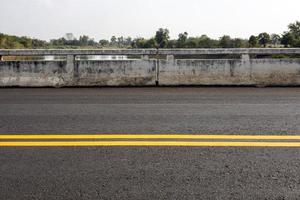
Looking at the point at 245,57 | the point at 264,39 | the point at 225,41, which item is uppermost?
the point at 264,39

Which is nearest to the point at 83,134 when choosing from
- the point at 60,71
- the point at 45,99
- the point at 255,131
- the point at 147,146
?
the point at 147,146

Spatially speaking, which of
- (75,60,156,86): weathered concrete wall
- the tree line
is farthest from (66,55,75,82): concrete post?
the tree line

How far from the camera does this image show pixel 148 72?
11984mm

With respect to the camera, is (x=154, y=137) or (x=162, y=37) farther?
(x=162, y=37)

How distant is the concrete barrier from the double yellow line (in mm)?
6301

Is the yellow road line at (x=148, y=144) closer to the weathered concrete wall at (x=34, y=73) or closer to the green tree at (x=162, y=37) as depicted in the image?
the weathered concrete wall at (x=34, y=73)

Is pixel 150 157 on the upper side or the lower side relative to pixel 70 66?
lower

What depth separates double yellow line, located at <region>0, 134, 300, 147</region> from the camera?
17.2 feet

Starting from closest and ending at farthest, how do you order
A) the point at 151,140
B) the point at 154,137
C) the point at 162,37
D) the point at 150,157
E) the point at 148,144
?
1. the point at 150,157
2. the point at 148,144
3. the point at 151,140
4. the point at 154,137
5. the point at 162,37

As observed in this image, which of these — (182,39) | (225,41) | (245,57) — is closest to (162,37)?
(182,39)

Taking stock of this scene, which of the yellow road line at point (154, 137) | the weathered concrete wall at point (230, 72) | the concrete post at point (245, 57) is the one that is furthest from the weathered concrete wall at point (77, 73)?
the yellow road line at point (154, 137)

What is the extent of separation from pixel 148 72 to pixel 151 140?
6656 millimetres

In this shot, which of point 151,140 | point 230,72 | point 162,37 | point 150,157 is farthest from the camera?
point 162,37

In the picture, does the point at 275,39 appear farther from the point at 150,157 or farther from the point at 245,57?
the point at 150,157
